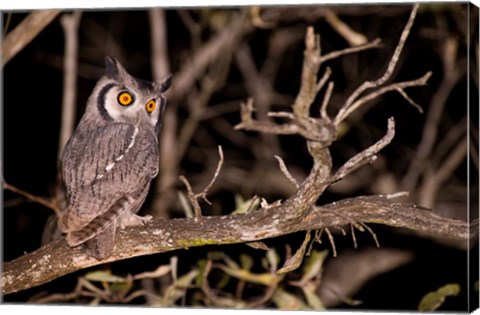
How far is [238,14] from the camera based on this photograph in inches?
209

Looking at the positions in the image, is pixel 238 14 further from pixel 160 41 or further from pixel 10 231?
pixel 10 231

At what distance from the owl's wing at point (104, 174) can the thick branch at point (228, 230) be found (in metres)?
0.12

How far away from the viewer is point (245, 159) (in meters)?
5.86

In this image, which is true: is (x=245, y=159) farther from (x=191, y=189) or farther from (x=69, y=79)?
(x=191, y=189)

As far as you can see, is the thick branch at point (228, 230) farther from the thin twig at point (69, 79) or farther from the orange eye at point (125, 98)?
the thin twig at point (69, 79)

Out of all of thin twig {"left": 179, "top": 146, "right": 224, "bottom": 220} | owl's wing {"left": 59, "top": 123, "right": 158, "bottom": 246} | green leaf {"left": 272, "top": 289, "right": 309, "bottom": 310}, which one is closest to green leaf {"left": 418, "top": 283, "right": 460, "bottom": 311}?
green leaf {"left": 272, "top": 289, "right": 309, "bottom": 310}

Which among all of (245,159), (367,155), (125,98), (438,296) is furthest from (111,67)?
(245,159)

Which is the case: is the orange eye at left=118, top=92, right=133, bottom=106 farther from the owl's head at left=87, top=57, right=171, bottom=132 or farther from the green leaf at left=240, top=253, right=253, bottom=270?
the green leaf at left=240, top=253, right=253, bottom=270

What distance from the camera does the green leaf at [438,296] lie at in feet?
11.6

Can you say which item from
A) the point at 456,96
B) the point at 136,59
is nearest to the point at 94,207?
the point at 456,96

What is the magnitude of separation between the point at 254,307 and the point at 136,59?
247 centimetres

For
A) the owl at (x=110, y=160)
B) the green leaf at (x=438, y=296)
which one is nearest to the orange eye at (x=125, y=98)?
the owl at (x=110, y=160)

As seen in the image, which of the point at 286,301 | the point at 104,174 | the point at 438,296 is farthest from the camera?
the point at 286,301

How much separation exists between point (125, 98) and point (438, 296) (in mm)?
1595
